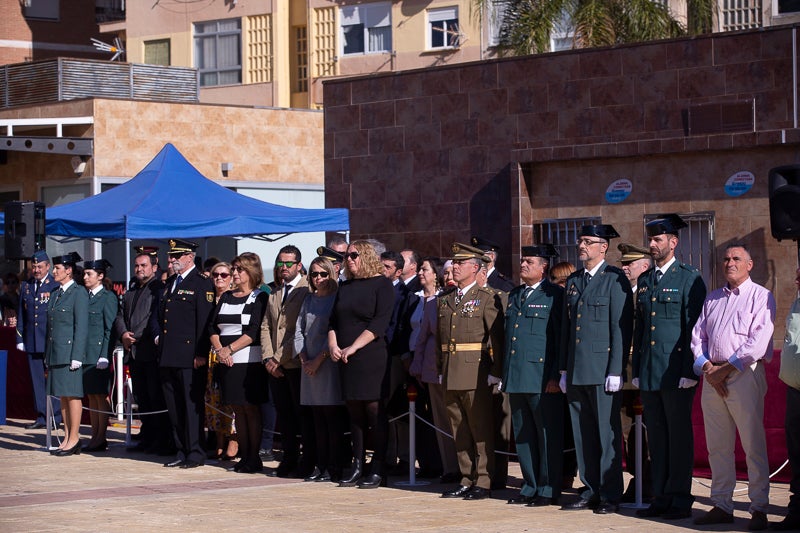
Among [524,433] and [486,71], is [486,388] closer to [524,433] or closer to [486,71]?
[524,433]

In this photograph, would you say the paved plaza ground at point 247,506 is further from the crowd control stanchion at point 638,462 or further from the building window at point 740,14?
the building window at point 740,14

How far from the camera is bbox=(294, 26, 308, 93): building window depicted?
42750 millimetres

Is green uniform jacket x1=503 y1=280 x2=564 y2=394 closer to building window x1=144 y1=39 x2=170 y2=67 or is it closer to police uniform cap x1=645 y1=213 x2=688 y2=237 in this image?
police uniform cap x1=645 y1=213 x2=688 y2=237

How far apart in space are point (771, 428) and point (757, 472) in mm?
1950

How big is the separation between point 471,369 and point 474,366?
0.04 metres

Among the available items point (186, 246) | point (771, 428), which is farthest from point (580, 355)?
point (186, 246)

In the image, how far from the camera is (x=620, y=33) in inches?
958

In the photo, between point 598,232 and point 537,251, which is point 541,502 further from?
point 598,232

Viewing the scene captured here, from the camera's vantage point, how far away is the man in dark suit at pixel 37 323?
1759cm

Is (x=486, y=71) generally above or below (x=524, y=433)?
above

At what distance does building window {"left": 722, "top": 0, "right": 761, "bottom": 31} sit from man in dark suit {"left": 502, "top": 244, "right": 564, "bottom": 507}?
22.4m

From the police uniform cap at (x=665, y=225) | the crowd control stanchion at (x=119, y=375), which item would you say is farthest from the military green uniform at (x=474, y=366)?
the crowd control stanchion at (x=119, y=375)

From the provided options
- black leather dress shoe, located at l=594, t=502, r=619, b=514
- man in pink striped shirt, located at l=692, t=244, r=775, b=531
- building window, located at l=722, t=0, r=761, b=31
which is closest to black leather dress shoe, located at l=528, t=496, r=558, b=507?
black leather dress shoe, located at l=594, t=502, r=619, b=514

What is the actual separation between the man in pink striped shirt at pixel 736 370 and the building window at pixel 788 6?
74.2 ft
